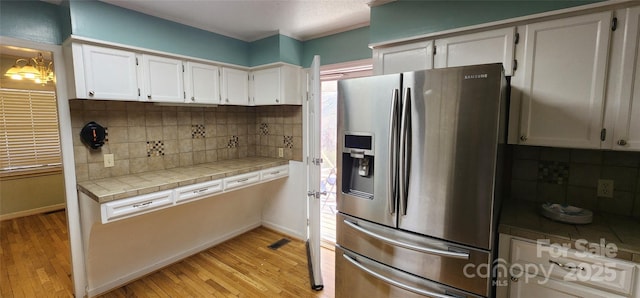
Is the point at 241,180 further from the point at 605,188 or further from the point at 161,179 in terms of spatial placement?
the point at 605,188

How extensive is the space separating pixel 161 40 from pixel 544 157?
3098mm

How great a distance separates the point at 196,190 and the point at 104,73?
112cm

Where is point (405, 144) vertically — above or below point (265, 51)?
below

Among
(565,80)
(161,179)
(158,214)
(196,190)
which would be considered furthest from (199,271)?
(565,80)

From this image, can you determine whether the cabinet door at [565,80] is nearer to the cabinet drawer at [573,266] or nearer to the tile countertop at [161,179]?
the cabinet drawer at [573,266]

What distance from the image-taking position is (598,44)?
1.35 meters

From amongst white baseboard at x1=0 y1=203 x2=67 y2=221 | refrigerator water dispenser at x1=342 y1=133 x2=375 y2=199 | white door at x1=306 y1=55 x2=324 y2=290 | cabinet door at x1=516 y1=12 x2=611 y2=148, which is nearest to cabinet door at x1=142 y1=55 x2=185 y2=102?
white door at x1=306 y1=55 x2=324 y2=290

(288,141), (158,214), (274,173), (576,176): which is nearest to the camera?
(576,176)

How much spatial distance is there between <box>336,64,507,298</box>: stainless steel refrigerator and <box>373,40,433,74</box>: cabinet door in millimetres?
491

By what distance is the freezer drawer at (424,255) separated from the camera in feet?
4.45

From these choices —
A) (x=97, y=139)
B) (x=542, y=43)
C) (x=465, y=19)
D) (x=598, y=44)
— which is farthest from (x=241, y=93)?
(x=598, y=44)

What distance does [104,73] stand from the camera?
1.98 m

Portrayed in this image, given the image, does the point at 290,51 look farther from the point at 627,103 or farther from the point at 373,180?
the point at 627,103

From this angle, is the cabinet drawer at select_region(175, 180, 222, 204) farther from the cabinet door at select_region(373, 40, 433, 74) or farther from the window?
the window
